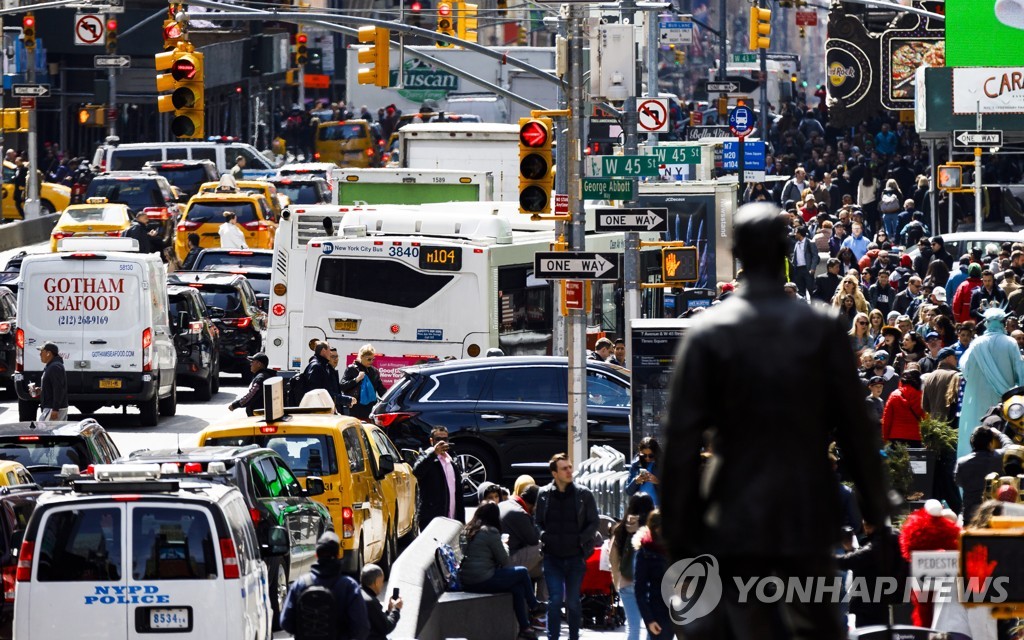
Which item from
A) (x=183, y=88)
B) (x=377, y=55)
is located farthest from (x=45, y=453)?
(x=377, y=55)

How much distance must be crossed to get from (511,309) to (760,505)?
2040 cm

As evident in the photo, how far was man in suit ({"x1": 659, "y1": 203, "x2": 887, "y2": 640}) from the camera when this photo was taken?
5184mm

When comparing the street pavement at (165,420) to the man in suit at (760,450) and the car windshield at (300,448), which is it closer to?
the car windshield at (300,448)

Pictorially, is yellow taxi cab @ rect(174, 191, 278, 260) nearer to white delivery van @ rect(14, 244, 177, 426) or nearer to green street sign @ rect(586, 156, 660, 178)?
white delivery van @ rect(14, 244, 177, 426)

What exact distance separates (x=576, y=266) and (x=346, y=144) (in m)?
43.6

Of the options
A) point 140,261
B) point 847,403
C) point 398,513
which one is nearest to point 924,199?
point 140,261

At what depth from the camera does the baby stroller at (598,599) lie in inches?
614

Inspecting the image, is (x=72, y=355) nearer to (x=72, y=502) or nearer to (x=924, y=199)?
(x=72, y=502)

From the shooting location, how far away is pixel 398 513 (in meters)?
18.3

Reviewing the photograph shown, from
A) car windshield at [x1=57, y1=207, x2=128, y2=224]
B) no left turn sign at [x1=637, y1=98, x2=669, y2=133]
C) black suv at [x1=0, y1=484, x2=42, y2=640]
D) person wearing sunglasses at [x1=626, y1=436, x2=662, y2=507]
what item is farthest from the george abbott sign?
black suv at [x1=0, y1=484, x2=42, y2=640]

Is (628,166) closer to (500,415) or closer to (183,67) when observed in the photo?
(500,415)

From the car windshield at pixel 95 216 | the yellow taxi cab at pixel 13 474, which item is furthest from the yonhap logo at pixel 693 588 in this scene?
the car windshield at pixel 95 216

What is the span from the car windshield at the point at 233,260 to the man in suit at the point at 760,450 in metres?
30.2

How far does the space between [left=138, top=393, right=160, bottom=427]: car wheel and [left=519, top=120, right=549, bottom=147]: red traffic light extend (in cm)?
891
